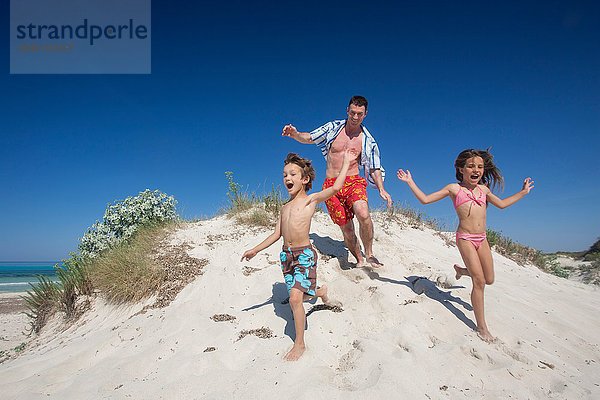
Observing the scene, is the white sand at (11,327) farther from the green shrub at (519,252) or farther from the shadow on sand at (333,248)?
the green shrub at (519,252)

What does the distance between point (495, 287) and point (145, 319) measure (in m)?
4.63

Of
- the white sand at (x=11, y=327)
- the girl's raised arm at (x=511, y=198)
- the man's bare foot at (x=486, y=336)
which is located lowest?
the white sand at (x=11, y=327)

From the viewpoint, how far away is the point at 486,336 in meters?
3.46

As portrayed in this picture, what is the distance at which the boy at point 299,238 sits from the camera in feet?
10.7

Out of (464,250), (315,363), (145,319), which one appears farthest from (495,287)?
(145,319)

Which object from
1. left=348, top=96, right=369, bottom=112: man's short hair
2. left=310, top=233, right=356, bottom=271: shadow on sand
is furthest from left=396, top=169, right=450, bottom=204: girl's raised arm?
left=310, top=233, right=356, bottom=271: shadow on sand

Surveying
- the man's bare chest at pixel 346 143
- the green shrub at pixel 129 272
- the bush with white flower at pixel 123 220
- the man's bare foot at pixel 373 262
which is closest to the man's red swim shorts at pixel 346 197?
the man's bare chest at pixel 346 143

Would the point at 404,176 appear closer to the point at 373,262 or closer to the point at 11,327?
the point at 373,262

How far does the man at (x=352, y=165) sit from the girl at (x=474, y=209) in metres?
0.95

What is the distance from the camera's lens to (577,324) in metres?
4.27

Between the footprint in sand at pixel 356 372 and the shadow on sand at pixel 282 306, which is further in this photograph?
the shadow on sand at pixel 282 306

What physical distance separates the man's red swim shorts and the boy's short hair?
3.26 feet

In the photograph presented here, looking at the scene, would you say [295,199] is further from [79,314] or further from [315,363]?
[79,314]

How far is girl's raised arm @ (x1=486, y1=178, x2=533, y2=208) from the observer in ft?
12.3
